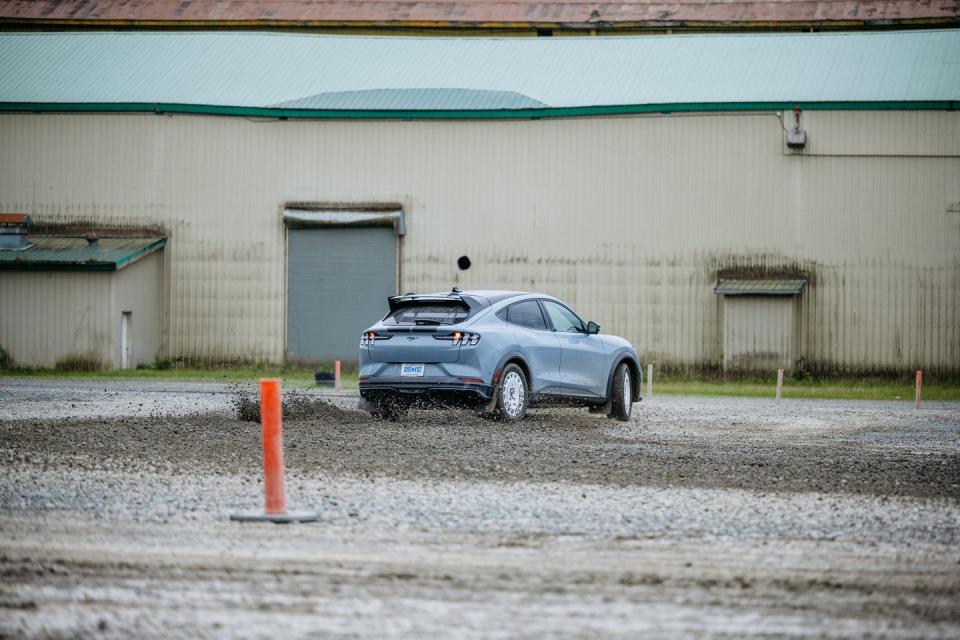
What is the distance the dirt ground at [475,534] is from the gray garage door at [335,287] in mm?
19203

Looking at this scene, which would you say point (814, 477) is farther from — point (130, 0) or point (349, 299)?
point (130, 0)

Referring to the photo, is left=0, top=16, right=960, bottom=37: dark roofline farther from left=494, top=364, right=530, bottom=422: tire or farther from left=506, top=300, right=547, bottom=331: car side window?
left=494, top=364, right=530, bottom=422: tire

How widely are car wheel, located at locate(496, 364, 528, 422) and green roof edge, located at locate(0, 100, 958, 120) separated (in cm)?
1865

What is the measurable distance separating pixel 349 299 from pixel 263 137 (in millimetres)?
4715

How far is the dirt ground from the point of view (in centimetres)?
612

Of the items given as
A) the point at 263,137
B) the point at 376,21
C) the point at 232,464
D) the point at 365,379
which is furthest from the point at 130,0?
the point at 232,464

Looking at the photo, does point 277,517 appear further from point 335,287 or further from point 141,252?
point 141,252

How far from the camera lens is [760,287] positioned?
32594 millimetres

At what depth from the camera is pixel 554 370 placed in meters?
16.9

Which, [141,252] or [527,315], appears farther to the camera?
[141,252]

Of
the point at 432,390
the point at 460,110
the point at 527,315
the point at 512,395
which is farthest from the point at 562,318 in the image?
the point at 460,110

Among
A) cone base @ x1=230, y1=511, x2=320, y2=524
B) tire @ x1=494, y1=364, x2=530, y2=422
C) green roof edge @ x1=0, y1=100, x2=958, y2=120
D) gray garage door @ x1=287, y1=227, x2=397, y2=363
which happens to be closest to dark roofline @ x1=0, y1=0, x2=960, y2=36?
green roof edge @ x1=0, y1=100, x2=958, y2=120

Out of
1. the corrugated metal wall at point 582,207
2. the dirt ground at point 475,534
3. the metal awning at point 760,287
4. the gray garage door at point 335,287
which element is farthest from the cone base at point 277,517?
the gray garage door at point 335,287

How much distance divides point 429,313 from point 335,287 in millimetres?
18732
